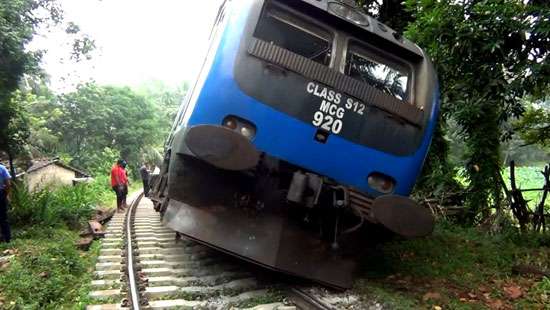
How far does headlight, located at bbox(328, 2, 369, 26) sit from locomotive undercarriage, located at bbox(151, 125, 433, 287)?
1.65 metres

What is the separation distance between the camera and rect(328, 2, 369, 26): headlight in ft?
15.9

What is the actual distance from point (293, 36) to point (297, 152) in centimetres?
117

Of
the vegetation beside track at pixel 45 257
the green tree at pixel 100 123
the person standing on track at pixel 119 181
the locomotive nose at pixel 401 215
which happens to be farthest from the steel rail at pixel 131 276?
the green tree at pixel 100 123

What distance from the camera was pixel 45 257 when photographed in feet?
19.3

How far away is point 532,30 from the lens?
17.4 feet

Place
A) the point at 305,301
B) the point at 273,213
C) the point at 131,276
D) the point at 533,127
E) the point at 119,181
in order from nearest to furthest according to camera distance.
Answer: the point at 305,301 → the point at 273,213 → the point at 131,276 → the point at 533,127 → the point at 119,181

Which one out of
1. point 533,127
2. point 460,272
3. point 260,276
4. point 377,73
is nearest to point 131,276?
point 260,276

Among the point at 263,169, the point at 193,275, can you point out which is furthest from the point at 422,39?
the point at 193,275

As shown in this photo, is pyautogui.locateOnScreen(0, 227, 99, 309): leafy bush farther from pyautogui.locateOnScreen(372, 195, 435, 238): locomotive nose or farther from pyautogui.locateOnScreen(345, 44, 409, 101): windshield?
pyautogui.locateOnScreen(345, 44, 409, 101): windshield

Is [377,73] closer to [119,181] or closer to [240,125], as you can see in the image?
[240,125]

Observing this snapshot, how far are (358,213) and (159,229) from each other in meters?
4.91

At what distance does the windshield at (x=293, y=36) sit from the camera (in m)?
→ 4.65

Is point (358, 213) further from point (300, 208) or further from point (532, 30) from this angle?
point (532, 30)

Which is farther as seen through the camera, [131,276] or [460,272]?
[460,272]
